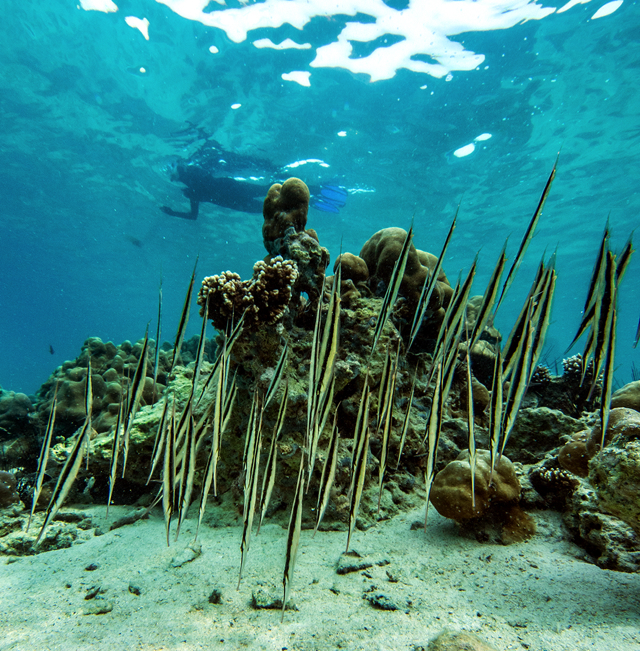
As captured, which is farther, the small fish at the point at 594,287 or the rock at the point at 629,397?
the rock at the point at 629,397

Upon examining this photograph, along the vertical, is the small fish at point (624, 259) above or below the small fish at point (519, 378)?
above

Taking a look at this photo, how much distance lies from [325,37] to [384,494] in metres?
16.2

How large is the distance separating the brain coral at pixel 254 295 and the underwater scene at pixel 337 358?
0.05 meters

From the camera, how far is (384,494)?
4023 millimetres

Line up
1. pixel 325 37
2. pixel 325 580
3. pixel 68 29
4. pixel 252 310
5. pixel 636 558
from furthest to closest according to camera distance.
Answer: pixel 68 29 → pixel 325 37 → pixel 252 310 → pixel 325 580 → pixel 636 558

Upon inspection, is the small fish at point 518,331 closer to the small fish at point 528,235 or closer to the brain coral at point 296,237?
the small fish at point 528,235

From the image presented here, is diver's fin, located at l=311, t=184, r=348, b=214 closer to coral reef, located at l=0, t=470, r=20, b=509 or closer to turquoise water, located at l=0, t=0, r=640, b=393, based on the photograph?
turquoise water, located at l=0, t=0, r=640, b=393

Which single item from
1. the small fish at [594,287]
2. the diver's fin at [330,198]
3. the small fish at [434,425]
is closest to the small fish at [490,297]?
the small fish at [434,425]

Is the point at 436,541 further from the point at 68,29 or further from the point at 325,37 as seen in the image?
the point at 68,29

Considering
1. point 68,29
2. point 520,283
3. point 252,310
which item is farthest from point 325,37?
point 520,283

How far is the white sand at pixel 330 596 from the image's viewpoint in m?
2.06

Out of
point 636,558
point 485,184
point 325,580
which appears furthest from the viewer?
point 485,184

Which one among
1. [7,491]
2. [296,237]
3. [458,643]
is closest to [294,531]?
[458,643]

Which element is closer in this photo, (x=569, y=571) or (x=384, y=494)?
(x=569, y=571)
